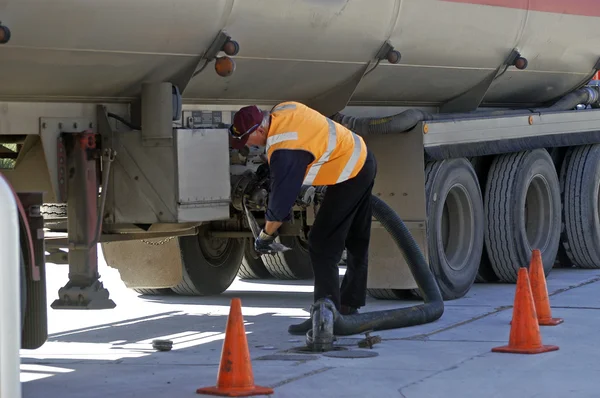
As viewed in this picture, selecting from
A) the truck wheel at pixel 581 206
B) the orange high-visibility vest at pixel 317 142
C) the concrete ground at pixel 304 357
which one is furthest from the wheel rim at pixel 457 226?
the orange high-visibility vest at pixel 317 142

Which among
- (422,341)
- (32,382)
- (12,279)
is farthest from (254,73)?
(12,279)

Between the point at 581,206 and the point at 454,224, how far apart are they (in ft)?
7.24

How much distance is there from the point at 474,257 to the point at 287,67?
3079 millimetres

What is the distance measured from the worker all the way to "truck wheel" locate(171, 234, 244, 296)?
2688 millimetres

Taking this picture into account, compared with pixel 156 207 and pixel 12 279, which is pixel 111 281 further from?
pixel 12 279

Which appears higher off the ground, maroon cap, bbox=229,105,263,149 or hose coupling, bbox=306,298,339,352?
maroon cap, bbox=229,105,263,149

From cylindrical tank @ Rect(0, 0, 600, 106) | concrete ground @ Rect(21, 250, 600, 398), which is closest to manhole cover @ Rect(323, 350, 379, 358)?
concrete ground @ Rect(21, 250, 600, 398)

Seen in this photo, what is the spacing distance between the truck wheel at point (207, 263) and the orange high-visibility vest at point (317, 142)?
2.94 meters

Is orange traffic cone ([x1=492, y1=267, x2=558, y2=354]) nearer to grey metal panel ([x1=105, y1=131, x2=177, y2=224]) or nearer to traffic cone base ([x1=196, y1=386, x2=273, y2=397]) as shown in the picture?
traffic cone base ([x1=196, y1=386, x2=273, y2=397])

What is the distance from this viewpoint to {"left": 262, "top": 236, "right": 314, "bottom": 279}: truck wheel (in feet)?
41.7

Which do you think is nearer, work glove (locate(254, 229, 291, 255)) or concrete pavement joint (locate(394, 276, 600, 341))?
work glove (locate(254, 229, 291, 255))

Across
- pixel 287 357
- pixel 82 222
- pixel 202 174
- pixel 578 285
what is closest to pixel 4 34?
pixel 82 222

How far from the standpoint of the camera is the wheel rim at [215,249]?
11.2 metres

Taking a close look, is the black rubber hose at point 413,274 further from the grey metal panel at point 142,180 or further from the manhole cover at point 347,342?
the grey metal panel at point 142,180
